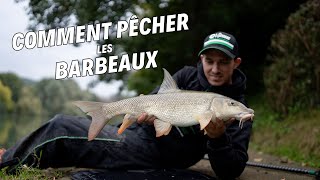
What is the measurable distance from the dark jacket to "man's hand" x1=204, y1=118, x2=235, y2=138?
66 mm

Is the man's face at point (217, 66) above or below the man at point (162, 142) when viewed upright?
above

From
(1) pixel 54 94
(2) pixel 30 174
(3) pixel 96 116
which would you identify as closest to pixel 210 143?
(3) pixel 96 116

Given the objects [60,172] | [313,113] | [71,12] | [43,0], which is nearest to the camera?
[60,172]

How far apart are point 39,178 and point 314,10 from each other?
4121mm

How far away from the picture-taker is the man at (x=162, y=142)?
280 centimetres

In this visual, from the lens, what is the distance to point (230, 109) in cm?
226

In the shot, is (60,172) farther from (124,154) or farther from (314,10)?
(314,10)

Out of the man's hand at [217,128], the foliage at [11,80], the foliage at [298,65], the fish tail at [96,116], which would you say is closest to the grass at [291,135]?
the foliage at [298,65]

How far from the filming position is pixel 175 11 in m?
7.19

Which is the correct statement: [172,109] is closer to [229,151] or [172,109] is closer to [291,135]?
[229,151]

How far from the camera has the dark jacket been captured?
2.69 metres

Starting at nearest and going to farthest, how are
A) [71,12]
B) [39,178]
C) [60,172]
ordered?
[39,178]
[60,172]
[71,12]

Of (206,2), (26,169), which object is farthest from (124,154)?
(206,2)

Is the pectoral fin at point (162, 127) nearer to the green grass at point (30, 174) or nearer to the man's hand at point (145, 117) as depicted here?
the man's hand at point (145, 117)
